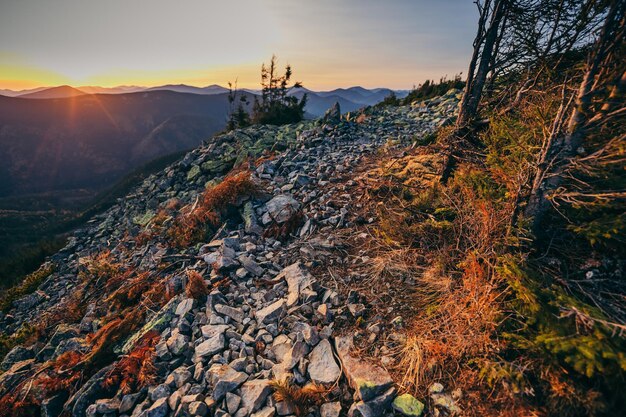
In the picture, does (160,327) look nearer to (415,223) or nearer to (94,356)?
(94,356)

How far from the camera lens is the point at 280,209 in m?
7.11

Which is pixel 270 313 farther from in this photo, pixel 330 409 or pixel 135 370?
pixel 135 370

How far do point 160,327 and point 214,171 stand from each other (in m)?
10.5

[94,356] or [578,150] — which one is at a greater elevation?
[578,150]

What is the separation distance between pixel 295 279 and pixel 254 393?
1935mm

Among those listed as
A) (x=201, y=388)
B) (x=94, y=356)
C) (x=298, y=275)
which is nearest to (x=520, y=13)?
(x=298, y=275)

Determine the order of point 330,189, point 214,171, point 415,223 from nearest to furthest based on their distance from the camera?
point 415,223, point 330,189, point 214,171

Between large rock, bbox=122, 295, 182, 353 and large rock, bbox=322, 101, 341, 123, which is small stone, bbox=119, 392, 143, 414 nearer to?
large rock, bbox=122, 295, 182, 353

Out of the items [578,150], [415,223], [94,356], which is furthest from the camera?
[415,223]

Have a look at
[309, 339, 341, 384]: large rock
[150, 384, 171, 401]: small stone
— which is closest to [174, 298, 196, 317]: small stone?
[150, 384, 171, 401]: small stone

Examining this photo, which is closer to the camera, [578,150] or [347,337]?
[578,150]

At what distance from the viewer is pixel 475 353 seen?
10.1 feet

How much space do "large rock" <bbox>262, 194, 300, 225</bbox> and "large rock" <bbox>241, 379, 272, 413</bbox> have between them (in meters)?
3.87

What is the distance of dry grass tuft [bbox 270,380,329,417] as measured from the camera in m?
3.14
